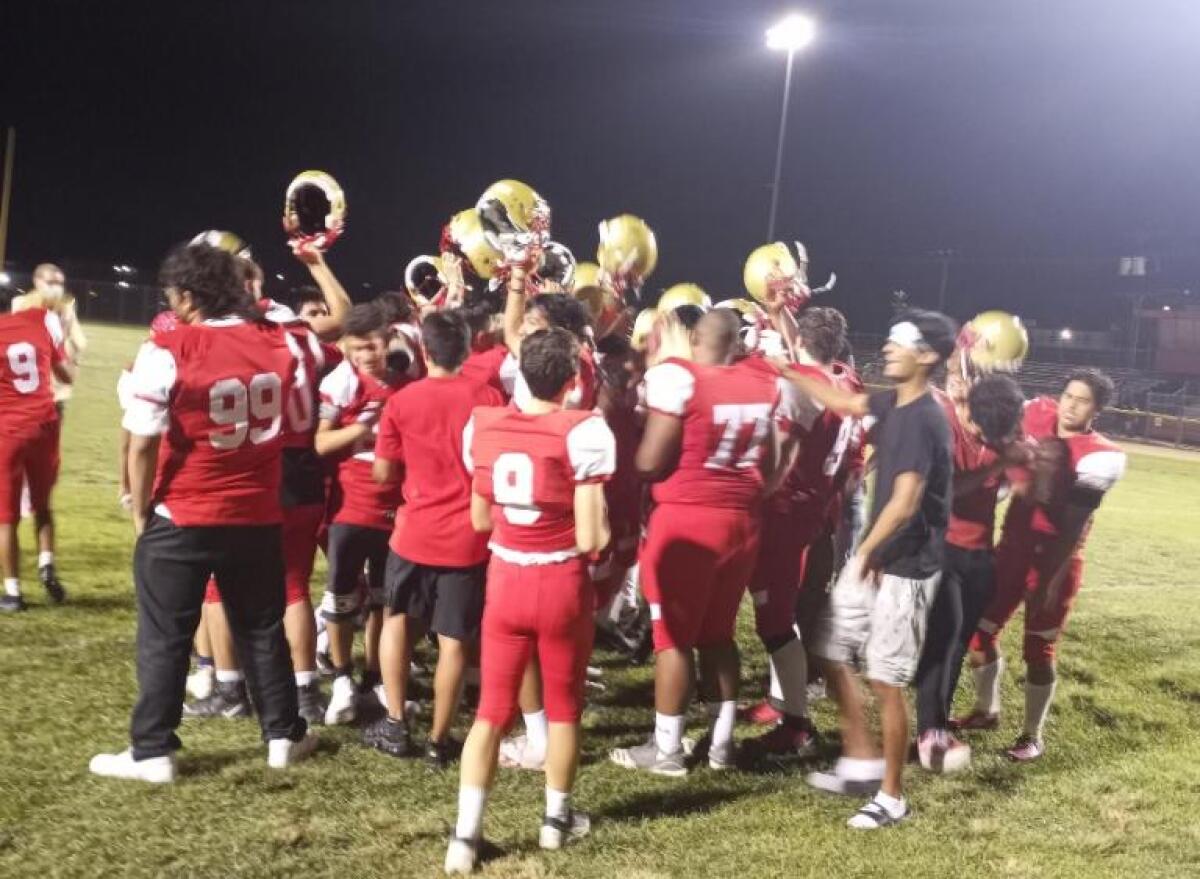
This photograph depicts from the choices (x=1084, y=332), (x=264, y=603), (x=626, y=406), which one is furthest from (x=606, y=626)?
(x=1084, y=332)

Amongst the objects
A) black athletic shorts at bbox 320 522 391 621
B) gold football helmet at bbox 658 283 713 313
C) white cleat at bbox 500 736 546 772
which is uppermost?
gold football helmet at bbox 658 283 713 313

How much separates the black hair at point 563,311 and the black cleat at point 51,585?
4.01 meters

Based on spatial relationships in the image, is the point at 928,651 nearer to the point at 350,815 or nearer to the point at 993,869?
the point at 993,869

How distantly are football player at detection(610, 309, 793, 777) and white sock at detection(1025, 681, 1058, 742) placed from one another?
1812 mm

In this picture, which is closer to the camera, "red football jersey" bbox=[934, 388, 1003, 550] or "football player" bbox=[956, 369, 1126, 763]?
"red football jersey" bbox=[934, 388, 1003, 550]

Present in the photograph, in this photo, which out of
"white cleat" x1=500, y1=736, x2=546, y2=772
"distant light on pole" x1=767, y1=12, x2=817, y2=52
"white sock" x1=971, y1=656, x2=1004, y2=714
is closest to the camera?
"white cleat" x1=500, y1=736, x2=546, y2=772

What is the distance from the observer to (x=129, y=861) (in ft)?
11.7

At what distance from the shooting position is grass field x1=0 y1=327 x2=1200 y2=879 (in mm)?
3732

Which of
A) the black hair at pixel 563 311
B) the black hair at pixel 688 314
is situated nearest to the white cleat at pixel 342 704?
the black hair at pixel 563 311

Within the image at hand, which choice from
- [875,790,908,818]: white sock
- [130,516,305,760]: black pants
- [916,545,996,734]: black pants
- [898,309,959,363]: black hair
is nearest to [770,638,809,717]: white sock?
[916,545,996,734]: black pants

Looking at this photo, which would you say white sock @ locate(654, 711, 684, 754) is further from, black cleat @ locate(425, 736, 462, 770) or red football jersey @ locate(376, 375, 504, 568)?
red football jersey @ locate(376, 375, 504, 568)

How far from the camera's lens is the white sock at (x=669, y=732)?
465 cm

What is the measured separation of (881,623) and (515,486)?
1738mm

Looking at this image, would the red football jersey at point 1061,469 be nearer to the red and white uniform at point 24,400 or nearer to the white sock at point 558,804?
the white sock at point 558,804
